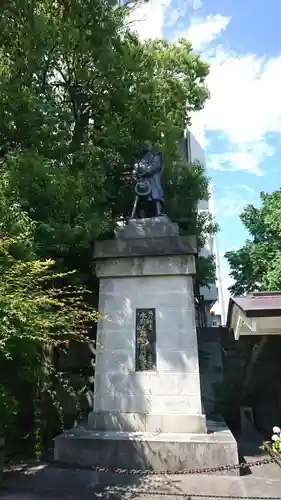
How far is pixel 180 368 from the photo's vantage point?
783cm

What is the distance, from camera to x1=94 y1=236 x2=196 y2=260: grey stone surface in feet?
27.8

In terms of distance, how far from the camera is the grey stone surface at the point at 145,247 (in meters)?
8.46

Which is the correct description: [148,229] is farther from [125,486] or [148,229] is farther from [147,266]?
[125,486]

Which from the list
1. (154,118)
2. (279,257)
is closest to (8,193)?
(154,118)

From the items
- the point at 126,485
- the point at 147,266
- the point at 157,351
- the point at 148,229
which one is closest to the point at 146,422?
the point at 157,351

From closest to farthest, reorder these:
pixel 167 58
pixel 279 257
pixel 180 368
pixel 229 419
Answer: pixel 180 368, pixel 229 419, pixel 279 257, pixel 167 58

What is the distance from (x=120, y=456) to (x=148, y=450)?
1.64 feet

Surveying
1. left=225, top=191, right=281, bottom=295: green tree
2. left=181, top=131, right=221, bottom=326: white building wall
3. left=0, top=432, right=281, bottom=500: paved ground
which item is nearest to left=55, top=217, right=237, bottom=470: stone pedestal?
left=0, top=432, right=281, bottom=500: paved ground

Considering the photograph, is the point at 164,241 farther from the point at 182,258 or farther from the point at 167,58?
the point at 167,58

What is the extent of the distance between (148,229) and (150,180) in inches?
60.0

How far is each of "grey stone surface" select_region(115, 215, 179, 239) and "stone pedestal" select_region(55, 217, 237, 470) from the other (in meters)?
0.02

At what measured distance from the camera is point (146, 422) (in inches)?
297

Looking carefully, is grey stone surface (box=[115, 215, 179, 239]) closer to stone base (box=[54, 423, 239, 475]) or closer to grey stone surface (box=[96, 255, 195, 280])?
grey stone surface (box=[96, 255, 195, 280])

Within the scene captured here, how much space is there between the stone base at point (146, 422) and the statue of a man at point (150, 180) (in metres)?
4.75
